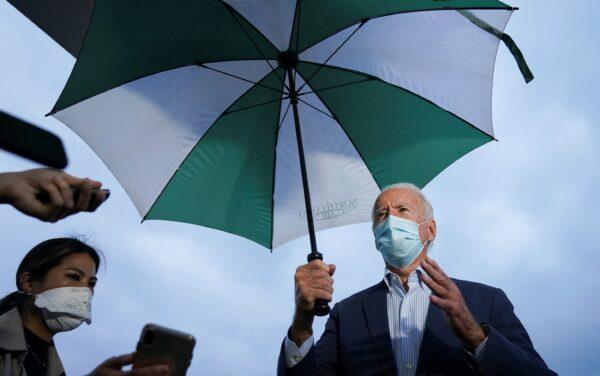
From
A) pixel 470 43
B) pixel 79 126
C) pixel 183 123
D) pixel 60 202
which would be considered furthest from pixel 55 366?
pixel 470 43

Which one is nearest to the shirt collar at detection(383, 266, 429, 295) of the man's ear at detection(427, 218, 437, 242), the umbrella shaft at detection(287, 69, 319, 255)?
the man's ear at detection(427, 218, 437, 242)

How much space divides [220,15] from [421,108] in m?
2.03

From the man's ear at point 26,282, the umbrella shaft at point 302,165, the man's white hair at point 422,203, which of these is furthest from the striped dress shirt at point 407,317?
the man's ear at point 26,282

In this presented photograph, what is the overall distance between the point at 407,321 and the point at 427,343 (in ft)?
0.93

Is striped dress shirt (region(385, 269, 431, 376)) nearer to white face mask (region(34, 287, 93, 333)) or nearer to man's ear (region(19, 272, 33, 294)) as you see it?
white face mask (region(34, 287, 93, 333))

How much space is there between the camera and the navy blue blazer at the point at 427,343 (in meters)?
2.62

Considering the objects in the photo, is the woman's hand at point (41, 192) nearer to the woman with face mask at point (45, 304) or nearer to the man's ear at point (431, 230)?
the woman with face mask at point (45, 304)

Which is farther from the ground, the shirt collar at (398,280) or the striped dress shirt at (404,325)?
the shirt collar at (398,280)

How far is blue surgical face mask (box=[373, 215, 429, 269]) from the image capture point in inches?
143

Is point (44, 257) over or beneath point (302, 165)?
beneath

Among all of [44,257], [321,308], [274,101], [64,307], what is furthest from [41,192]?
[274,101]

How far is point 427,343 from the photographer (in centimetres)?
302

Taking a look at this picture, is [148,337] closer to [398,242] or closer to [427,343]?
[427,343]

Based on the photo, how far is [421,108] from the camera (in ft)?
15.3
